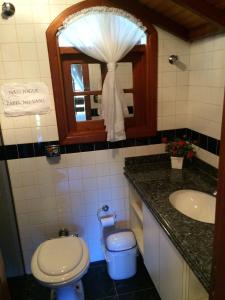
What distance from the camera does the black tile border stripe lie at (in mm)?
1813

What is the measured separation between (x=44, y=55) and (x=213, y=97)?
125 centimetres

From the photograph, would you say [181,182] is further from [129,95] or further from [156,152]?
[129,95]

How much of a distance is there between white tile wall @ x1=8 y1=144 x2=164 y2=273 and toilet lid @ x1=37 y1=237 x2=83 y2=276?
26 cm

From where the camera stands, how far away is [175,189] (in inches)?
65.6

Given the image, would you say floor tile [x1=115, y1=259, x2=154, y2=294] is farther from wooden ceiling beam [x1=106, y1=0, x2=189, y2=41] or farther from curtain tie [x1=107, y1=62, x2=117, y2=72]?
wooden ceiling beam [x1=106, y1=0, x2=189, y2=41]

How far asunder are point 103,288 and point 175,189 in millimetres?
1045

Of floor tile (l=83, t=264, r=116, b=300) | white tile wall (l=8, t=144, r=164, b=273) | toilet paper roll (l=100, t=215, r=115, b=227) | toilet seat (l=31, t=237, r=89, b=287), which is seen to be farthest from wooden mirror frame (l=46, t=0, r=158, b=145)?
floor tile (l=83, t=264, r=116, b=300)

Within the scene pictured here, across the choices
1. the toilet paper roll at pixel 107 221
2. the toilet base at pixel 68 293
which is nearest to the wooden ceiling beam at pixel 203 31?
the toilet paper roll at pixel 107 221

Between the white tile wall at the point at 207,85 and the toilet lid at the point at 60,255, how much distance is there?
132cm

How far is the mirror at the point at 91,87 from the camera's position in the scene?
6.22 feet

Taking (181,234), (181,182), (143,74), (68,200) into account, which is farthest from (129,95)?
(181,234)

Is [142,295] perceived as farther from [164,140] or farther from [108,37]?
[108,37]

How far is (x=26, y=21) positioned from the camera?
1.62 m

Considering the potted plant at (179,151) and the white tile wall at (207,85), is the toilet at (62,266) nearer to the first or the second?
the potted plant at (179,151)
